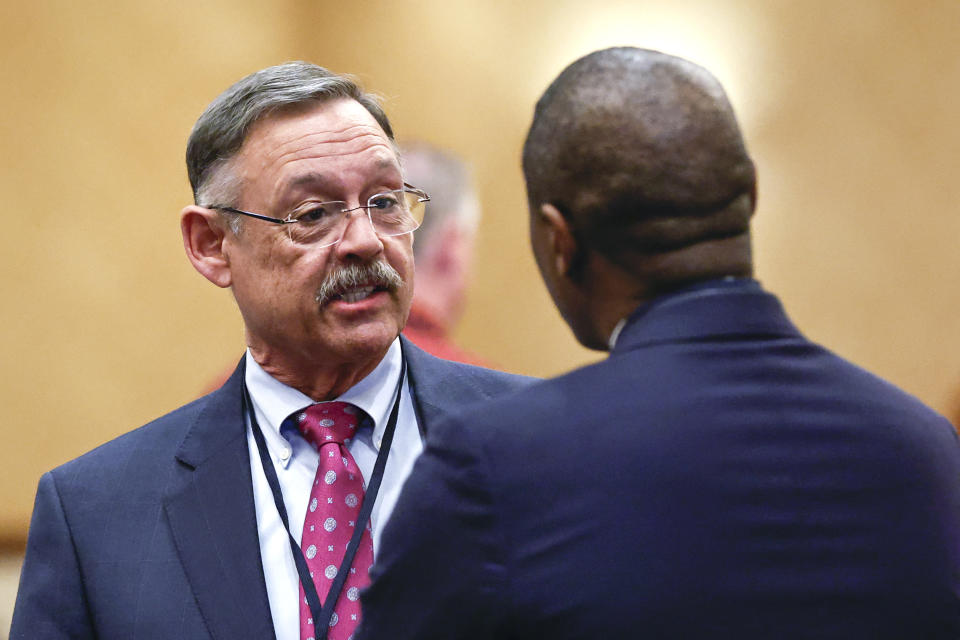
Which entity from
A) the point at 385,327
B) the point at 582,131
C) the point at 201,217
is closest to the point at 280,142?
the point at 201,217

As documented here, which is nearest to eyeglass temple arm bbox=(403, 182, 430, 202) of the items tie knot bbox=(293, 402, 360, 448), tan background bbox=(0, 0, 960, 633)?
tie knot bbox=(293, 402, 360, 448)

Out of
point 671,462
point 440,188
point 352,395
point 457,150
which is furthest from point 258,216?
point 457,150

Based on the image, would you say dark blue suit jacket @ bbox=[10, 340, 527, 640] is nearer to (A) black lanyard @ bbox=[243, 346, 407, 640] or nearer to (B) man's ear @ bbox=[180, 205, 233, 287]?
(A) black lanyard @ bbox=[243, 346, 407, 640]

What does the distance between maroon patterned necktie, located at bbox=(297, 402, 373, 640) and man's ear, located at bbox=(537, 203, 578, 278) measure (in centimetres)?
68

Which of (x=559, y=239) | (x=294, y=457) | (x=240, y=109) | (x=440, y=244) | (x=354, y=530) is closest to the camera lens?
(x=559, y=239)

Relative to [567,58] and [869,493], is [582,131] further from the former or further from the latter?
[567,58]

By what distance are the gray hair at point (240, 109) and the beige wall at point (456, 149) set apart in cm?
254

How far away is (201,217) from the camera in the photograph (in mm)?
2074

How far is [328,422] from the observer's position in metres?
1.90

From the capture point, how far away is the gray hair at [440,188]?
12.6 ft

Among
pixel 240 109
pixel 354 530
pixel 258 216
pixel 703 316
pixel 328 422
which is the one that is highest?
pixel 240 109

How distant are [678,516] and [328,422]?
3.08 ft

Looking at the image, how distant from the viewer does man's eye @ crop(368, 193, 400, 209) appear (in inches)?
78.2

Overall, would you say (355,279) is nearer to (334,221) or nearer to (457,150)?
(334,221)
